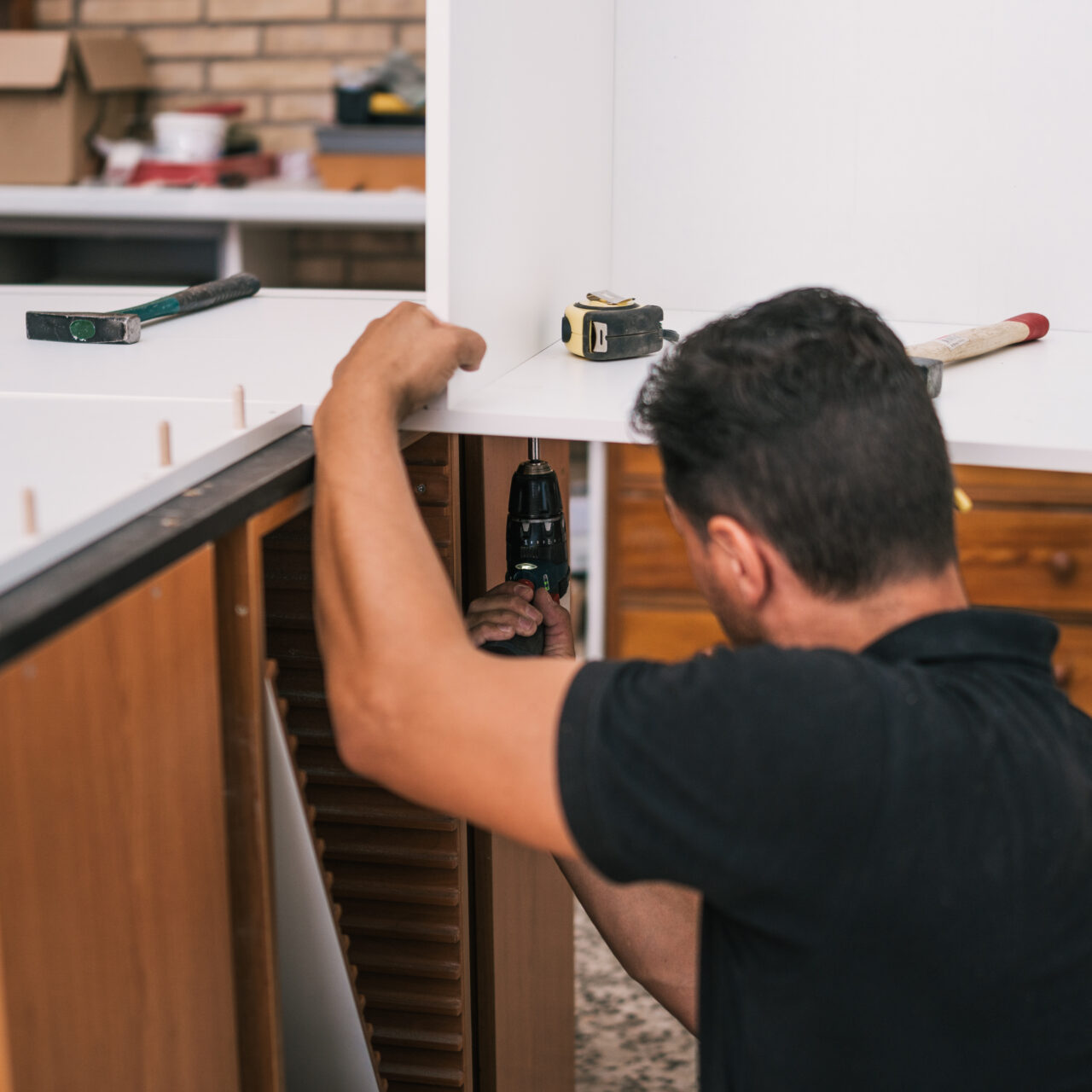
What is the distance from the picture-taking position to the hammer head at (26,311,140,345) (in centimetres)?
112

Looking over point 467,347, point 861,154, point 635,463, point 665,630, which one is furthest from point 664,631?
point 467,347

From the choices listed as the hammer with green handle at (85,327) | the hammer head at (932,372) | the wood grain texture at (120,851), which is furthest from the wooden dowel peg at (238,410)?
the hammer head at (932,372)

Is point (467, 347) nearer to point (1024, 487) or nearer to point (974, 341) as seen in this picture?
point (974, 341)

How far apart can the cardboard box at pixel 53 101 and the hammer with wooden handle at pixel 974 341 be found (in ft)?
7.29

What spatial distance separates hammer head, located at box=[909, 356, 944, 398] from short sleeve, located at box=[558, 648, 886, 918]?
1.23 feet

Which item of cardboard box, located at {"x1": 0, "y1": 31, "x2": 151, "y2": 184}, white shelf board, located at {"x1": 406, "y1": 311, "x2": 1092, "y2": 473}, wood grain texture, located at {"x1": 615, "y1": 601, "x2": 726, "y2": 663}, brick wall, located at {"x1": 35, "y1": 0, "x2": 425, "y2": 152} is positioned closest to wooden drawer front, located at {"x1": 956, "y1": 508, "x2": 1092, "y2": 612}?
wood grain texture, located at {"x1": 615, "y1": 601, "x2": 726, "y2": 663}

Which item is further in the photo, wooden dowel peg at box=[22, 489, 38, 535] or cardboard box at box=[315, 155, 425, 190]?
cardboard box at box=[315, 155, 425, 190]

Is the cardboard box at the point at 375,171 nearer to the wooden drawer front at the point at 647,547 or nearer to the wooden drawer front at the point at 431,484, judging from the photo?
the wooden drawer front at the point at 647,547

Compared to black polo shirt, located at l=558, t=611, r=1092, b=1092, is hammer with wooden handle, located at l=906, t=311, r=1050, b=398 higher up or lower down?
higher up

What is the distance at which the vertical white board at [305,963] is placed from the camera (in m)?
0.79

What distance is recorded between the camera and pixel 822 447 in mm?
708

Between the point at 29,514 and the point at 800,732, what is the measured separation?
0.37 meters

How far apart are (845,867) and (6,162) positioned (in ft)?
9.02

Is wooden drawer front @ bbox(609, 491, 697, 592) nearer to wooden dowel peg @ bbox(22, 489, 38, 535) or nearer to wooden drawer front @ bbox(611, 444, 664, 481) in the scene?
wooden drawer front @ bbox(611, 444, 664, 481)
